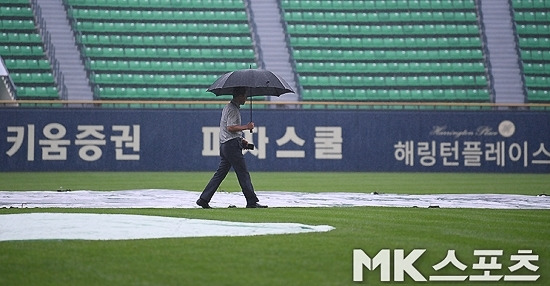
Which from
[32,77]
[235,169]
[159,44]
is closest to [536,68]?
[159,44]

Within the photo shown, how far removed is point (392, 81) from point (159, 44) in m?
7.72

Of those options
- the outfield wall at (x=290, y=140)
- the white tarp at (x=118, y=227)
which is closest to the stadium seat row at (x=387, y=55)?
the outfield wall at (x=290, y=140)

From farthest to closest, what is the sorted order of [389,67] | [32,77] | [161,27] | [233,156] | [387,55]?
[161,27]
[387,55]
[389,67]
[32,77]
[233,156]

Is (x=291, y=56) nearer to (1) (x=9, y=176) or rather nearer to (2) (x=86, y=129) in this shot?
(2) (x=86, y=129)

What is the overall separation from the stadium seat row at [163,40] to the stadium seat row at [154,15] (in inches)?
28.7

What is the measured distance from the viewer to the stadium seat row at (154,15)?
33844mm

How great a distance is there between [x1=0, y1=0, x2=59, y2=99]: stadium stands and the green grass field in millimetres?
19363

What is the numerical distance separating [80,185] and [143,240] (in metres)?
11.4

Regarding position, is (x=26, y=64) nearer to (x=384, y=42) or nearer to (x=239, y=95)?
(x=384, y=42)

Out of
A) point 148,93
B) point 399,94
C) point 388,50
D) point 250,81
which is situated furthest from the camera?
point 388,50

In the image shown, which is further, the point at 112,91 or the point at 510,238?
the point at 112,91

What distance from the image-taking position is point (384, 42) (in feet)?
112

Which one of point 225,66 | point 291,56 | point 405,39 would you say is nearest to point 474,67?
point 405,39

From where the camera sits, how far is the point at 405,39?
34250mm
